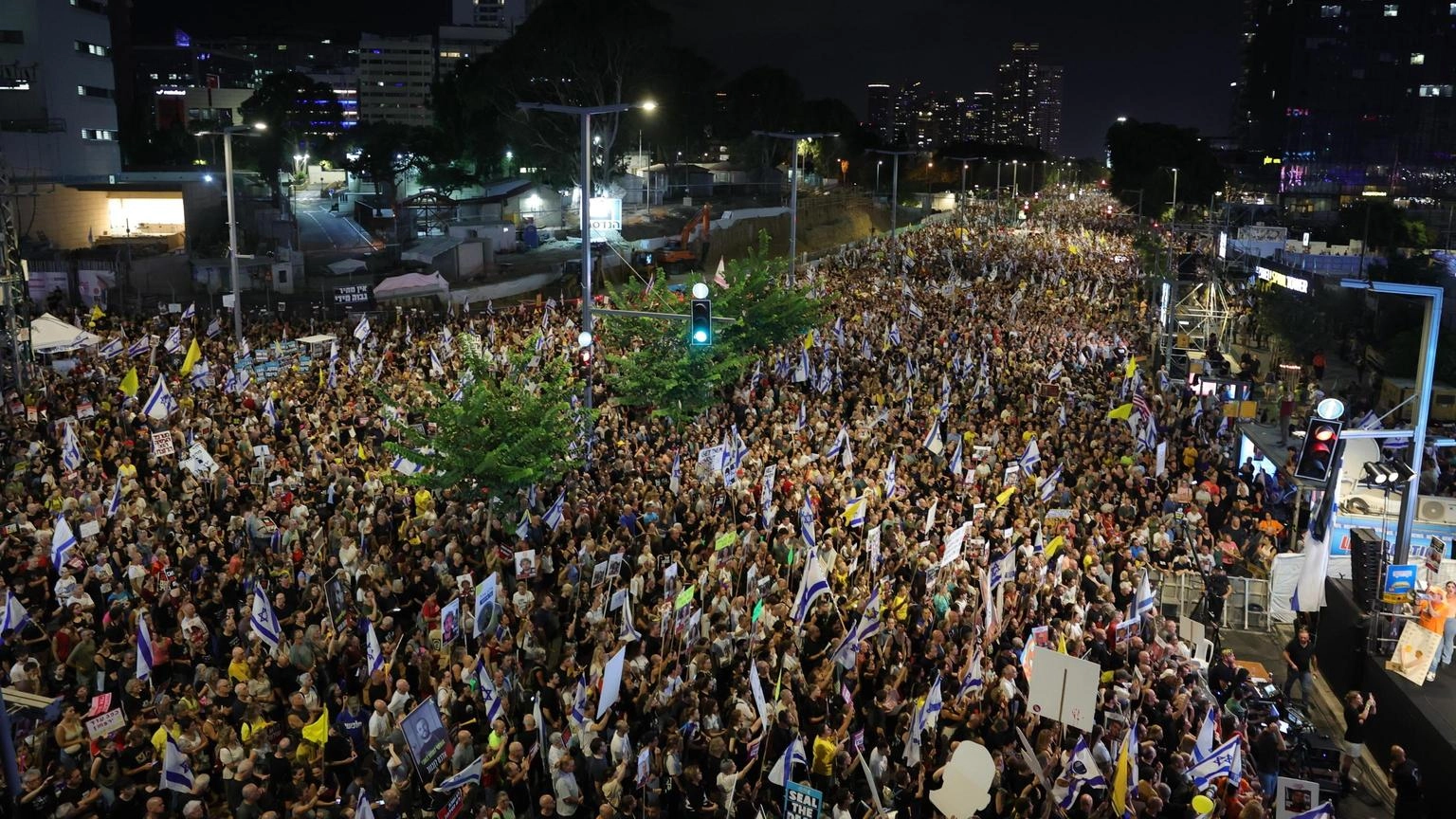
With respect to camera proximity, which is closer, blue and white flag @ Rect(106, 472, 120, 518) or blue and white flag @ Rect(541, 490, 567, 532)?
blue and white flag @ Rect(106, 472, 120, 518)

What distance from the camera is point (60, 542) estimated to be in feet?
45.4

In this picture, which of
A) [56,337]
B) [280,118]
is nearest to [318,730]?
Answer: [56,337]

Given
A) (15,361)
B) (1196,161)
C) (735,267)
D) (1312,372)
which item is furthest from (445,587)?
(1196,161)

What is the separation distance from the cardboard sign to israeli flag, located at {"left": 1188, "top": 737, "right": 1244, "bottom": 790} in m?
9.72

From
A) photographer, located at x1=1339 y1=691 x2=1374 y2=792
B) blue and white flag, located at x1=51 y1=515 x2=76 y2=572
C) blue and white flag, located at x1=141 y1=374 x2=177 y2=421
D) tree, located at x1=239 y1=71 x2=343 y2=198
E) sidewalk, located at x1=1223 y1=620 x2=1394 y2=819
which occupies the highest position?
tree, located at x1=239 y1=71 x2=343 y2=198

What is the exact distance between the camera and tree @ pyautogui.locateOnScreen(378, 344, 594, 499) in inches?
647

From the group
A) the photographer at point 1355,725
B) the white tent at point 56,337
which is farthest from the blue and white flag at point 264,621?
the white tent at point 56,337

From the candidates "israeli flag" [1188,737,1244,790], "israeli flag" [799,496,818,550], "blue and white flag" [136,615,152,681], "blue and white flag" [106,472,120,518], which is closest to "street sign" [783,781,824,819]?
"israeli flag" [1188,737,1244,790]

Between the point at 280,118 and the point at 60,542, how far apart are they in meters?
65.9

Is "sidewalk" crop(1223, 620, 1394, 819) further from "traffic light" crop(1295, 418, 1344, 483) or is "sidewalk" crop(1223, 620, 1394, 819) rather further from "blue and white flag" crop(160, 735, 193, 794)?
"blue and white flag" crop(160, 735, 193, 794)

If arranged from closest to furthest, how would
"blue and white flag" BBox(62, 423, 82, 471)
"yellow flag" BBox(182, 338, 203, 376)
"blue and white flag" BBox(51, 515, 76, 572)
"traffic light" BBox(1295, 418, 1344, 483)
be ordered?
"traffic light" BBox(1295, 418, 1344, 483), "blue and white flag" BBox(51, 515, 76, 572), "blue and white flag" BBox(62, 423, 82, 471), "yellow flag" BBox(182, 338, 203, 376)

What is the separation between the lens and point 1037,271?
173ft

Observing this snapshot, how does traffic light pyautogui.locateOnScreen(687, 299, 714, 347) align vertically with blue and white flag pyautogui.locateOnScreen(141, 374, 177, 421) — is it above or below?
above

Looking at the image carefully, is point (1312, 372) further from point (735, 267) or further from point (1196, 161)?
point (1196, 161)
